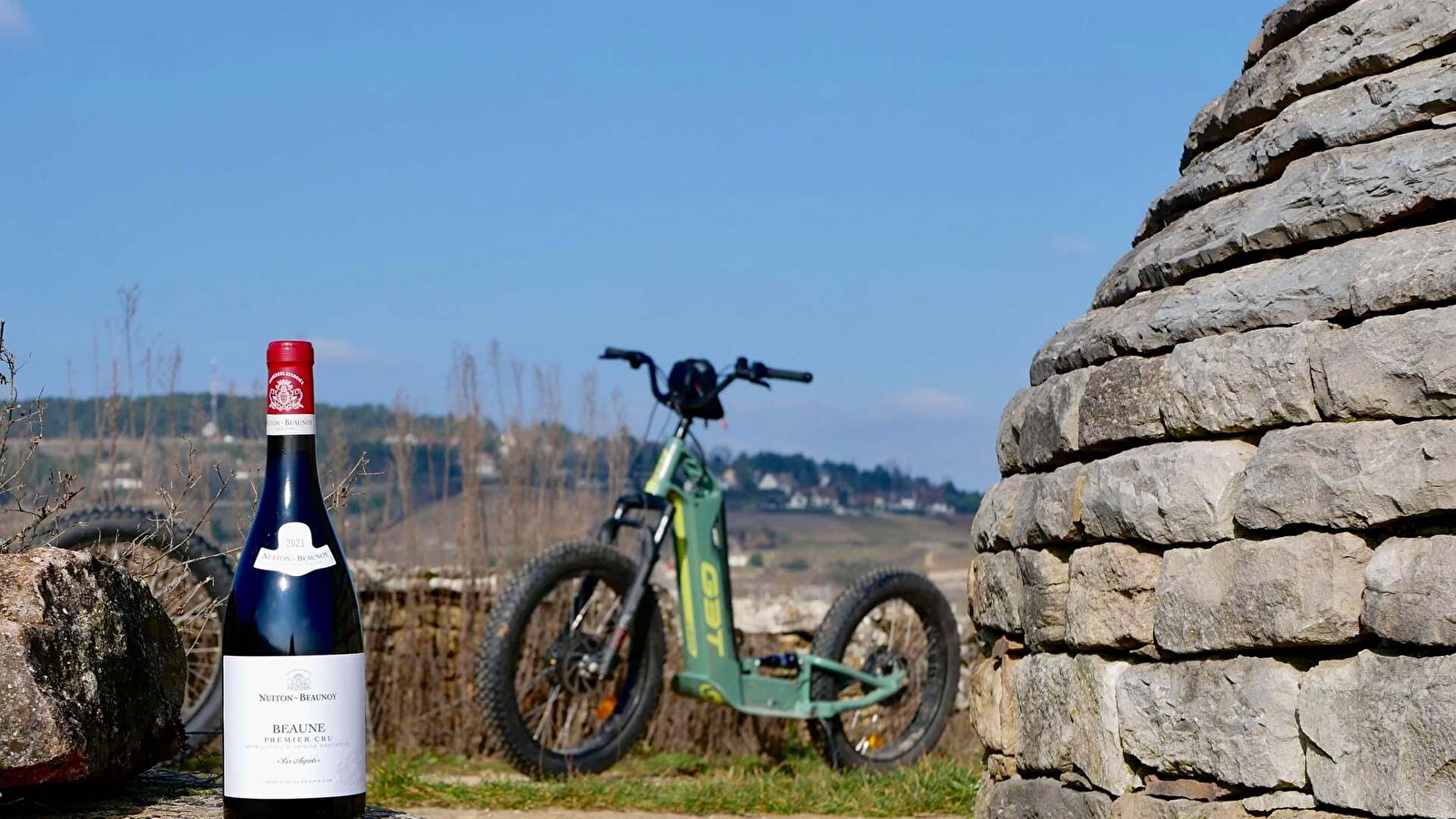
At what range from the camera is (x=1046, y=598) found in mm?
3291

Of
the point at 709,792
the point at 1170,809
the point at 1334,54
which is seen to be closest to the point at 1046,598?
the point at 1170,809

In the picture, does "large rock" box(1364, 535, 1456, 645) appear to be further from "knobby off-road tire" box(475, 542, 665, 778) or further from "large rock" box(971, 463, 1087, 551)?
"knobby off-road tire" box(475, 542, 665, 778)

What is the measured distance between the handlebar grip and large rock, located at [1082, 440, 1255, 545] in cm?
341

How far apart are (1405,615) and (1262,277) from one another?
28.0 inches

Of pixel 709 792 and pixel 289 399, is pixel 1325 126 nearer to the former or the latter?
pixel 289 399

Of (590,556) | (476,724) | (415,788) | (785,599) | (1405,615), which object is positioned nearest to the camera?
(1405,615)

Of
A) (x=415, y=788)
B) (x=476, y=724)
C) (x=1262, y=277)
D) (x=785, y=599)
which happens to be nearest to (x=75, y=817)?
(x=1262, y=277)

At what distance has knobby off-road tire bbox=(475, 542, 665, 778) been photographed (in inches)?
223

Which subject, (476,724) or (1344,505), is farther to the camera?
(476,724)

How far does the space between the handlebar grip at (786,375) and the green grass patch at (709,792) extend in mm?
1705

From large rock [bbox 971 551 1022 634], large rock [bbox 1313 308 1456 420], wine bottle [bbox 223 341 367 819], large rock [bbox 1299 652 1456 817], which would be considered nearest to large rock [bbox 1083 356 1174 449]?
large rock [bbox 1313 308 1456 420]

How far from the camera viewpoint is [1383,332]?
8.39 feet

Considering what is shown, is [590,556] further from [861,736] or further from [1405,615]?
[1405,615]

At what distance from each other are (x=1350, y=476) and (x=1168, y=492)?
385 mm
